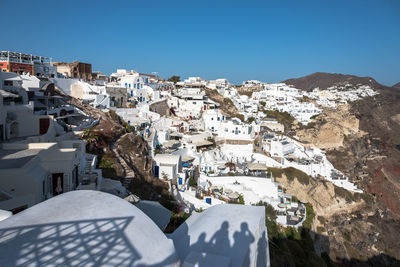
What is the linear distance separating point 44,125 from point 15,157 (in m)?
5.64

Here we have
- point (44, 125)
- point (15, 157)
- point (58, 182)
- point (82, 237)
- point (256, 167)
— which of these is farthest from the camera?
point (256, 167)

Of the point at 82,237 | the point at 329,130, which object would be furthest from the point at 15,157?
the point at 329,130

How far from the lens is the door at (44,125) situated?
532 inches

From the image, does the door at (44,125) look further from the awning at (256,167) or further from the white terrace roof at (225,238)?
the awning at (256,167)

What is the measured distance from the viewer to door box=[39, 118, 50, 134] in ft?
44.3

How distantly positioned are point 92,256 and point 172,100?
35798mm

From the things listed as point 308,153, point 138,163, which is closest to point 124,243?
point 138,163

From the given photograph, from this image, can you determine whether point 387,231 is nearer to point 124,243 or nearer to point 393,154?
point 393,154

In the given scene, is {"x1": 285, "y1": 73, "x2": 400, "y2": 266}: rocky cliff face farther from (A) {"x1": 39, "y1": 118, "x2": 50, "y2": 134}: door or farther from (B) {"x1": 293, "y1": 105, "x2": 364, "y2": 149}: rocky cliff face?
(A) {"x1": 39, "y1": 118, "x2": 50, "y2": 134}: door

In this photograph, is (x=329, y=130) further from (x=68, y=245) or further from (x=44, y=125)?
(x=68, y=245)

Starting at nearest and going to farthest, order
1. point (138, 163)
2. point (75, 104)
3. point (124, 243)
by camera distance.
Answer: point (124, 243), point (138, 163), point (75, 104)

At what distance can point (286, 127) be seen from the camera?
135 ft

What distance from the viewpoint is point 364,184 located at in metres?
29.2

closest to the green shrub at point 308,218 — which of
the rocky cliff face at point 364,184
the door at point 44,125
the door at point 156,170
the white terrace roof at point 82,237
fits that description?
the rocky cliff face at point 364,184
